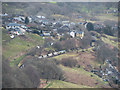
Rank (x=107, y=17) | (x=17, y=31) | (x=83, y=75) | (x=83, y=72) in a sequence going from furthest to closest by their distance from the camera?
(x=107, y=17) → (x=17, y=31) → (x=83, y=72) → (x=83, y=75)

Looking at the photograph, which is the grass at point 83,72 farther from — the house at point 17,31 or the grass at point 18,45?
the house at point 17,31

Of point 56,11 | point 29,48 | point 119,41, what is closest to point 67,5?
point 56,11

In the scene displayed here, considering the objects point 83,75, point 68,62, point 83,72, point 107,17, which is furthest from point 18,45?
point 107,17

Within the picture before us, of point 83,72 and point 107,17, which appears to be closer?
point 83,72

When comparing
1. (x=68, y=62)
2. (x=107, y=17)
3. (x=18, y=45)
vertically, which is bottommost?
(x=68, y=62)

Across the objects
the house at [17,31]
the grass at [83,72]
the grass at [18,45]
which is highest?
the house at [17,31]

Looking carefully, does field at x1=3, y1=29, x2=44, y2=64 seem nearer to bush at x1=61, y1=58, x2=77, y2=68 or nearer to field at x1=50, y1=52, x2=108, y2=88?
field at x1=50, y1=52, x2=108, y2=88

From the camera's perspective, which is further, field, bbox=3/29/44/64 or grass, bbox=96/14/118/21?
grass, bbox=96/14/118/21

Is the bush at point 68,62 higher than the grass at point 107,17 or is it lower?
lower

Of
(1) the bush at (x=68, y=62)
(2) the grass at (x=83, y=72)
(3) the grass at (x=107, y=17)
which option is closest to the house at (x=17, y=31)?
(1) the bush at (x=68, y=62)

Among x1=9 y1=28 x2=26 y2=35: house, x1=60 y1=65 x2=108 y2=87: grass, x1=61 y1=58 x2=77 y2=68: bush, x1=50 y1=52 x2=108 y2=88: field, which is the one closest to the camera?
x1=50 y1=52 x2=108 y2=88: field

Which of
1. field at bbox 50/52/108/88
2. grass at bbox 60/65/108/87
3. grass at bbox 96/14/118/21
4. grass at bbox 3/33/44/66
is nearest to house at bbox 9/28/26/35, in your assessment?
grass at bbox 3/33/44/66

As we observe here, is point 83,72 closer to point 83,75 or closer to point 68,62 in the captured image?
point 83,75
